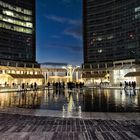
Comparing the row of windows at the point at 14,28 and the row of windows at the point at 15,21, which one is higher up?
the row of windows at the point at 15,21

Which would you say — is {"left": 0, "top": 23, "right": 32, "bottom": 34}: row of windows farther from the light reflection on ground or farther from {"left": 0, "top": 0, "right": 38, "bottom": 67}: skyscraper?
the light reflection on ground

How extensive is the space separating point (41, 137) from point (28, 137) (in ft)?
1.39

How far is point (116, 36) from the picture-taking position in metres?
107

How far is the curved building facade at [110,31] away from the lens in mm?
98375

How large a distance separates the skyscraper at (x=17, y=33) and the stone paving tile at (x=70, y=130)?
83.4 metres

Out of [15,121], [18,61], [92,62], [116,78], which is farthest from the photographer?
[92,62]

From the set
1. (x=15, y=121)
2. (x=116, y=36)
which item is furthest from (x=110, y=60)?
(x=15, y=121)

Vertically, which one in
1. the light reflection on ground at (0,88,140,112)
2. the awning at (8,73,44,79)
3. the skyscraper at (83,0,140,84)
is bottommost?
the light reflection on ground at (0,88,140,112)

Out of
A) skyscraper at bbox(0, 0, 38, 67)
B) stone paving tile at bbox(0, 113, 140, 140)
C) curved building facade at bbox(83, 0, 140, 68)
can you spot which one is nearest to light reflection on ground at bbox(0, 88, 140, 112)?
stone paving tile at bbox(0, 113, 140, 140)

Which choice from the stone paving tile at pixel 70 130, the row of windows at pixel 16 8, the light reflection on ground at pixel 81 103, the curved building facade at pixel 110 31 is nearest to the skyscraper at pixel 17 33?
the row of windows at pixel 16 8

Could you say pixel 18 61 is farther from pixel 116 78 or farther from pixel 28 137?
pixel 28 137

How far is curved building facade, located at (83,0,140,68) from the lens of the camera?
98375 mm

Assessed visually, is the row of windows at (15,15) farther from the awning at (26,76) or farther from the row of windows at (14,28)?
the awning at (26,76)

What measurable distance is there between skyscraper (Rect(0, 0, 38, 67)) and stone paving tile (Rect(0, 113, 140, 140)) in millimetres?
83442
